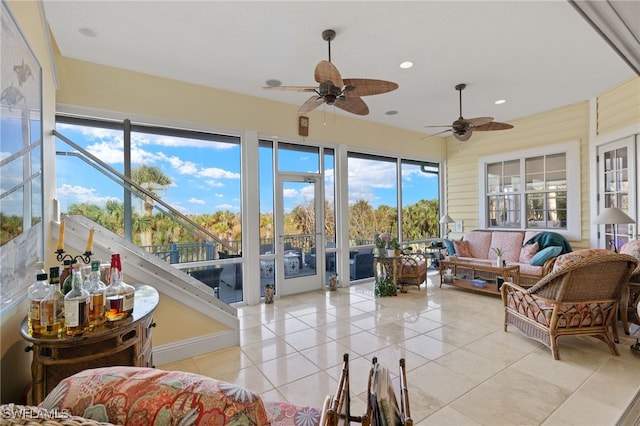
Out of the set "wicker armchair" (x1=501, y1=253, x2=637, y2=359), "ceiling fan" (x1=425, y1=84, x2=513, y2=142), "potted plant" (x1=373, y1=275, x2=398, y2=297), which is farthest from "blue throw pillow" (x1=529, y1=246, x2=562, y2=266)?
"potted plant" (x1=373, y1=275, x2=398, y2=297)

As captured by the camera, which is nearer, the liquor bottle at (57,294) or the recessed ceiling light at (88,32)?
the liquor bottle at (57,294)

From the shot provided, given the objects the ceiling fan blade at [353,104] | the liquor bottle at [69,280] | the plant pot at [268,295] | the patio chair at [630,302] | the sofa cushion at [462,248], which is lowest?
the plant pot at [268,295]

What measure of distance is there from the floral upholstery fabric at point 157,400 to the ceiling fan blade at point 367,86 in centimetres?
290

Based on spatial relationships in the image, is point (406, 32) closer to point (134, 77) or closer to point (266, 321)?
point (134, 77)

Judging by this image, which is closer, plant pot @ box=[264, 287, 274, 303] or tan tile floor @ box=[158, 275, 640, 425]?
tan tile floor @ box=[158, 275, 640, 425]

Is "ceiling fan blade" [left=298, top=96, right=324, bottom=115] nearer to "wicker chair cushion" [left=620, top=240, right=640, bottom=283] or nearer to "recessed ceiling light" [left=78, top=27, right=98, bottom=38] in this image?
"recessed ceiling light" [left=78, top=27, right=98, bottom=38]

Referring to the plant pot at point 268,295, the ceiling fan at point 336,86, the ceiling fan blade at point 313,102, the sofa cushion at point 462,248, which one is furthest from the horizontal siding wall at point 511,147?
the plant pot at point 268,295

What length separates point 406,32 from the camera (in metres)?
3.05

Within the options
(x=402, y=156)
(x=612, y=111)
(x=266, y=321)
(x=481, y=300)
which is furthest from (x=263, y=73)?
(x=612, y=111)

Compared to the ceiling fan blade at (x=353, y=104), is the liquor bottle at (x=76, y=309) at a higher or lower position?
lower

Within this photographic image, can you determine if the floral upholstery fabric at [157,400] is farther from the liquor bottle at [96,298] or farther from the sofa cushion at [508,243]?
the sofa cushion at [508,243]

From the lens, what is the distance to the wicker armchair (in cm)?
268

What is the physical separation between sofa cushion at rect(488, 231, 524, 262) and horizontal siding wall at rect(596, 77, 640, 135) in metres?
2.19

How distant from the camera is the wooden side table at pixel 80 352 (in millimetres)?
1405
